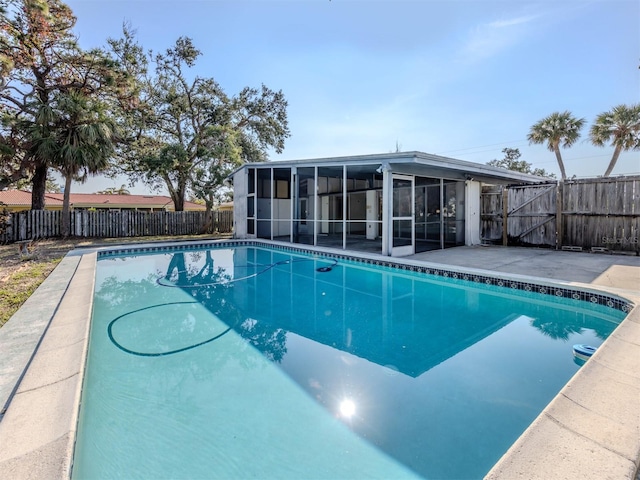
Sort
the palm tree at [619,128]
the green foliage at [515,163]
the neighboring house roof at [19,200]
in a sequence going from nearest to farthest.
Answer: the palm tree at [619,128] → the neighboring house roof at [19,200] → the green foliage at [515,163]

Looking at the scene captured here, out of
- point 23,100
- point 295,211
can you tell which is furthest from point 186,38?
point 295,211

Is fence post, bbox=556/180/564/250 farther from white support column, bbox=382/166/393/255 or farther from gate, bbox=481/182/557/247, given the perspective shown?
white support column, bbox=382/166/393/255

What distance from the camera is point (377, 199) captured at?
1258 cm

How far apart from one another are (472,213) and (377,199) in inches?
132

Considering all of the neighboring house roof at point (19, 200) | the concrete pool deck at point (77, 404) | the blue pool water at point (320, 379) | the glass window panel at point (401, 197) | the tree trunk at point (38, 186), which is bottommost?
the blue pool water at point (320, 379)

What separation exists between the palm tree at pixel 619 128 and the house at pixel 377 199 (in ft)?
26.9

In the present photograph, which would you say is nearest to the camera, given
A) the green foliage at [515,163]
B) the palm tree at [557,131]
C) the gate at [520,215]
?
the gate at [520,215]

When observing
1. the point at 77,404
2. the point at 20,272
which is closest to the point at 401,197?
the point at 77,404

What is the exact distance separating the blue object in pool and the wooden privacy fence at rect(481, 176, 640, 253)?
24.2 feet

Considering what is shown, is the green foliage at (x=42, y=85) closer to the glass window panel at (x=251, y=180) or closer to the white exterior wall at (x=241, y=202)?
the white exterior wall at (x=241, y=202)

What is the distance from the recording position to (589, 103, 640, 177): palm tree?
1566cm

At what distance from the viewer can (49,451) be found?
174 cm

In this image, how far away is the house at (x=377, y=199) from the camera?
28.5 feet

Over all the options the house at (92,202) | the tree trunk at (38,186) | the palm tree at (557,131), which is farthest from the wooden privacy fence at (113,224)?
the palm tree at (557,131)
